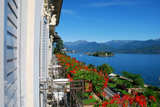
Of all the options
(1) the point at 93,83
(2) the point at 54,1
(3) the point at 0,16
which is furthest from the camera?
(2) the point at 54,1

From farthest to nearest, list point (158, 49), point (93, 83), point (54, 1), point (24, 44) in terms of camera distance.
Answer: point (158, 49) → point (54, 1) → point (93, 83) → point (24, 44)

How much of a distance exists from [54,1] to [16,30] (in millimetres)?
5634

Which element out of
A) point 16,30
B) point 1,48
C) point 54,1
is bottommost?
point 1,48

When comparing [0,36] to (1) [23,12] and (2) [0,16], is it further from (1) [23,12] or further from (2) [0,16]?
(1) [23,12]

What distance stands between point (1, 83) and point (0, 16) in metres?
0.32

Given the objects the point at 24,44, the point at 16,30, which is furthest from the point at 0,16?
the point at 24,44

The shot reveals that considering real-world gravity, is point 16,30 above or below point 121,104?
above

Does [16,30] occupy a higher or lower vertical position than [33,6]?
lower

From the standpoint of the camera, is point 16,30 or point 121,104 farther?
point 121,104

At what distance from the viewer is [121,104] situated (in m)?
2.88

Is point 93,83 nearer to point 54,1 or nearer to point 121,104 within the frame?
point 121,104

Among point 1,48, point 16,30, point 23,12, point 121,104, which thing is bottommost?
point 121,104

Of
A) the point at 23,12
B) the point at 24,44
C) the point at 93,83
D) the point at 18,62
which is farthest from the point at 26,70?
the point at 93,83

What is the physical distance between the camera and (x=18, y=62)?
128 centimetres
